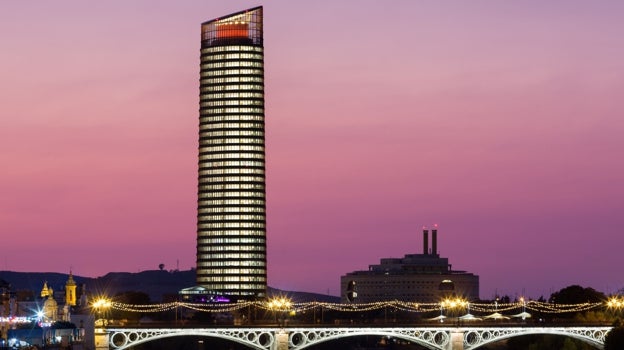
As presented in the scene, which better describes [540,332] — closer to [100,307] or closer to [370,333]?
[370,333]

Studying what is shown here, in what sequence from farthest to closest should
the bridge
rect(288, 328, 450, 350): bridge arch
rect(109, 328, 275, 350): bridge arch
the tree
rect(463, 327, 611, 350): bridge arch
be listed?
1. rect(463, 327, 611, 350): bridge arch
2. rect(288, 328, 450, 350): bridge arch
3. the tree
4. the bridge
5. rect(109, 328, 275, 350): bridge arch

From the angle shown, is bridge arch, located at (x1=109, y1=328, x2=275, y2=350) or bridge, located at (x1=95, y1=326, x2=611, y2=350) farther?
bridge, located at (x1=95, y1=326, x2=611, y2=350)

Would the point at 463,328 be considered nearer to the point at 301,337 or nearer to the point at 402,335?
the point at 402,335

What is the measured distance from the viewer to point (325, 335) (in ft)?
595

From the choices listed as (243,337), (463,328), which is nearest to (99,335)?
(243,337)

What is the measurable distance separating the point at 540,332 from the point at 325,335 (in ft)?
80.0

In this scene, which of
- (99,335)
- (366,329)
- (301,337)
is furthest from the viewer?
(301,337)

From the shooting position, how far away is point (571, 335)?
18300cm

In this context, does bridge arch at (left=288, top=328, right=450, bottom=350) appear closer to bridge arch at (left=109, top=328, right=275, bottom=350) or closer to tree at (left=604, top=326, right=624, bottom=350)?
bridge arch at (left=109, top=328, right=275, bottom=350)

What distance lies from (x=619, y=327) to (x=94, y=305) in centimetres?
5780

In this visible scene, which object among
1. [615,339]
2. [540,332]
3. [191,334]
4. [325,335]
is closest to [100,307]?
[191,334]

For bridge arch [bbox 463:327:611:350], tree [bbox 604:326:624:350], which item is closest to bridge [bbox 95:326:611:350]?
bridge arch [bbox 463:327:611:350]

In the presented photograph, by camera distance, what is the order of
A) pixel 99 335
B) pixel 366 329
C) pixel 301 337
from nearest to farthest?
pixel 99 335 → pixel 366 329 → pixel 301 337

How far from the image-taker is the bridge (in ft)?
548
